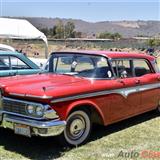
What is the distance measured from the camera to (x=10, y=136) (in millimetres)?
6738

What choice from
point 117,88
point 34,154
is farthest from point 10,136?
point 117,88

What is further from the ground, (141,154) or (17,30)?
(17,30)

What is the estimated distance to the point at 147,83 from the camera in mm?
7758

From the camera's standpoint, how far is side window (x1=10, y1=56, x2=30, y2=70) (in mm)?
9055

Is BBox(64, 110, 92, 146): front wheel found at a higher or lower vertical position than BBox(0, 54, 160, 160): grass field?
higher

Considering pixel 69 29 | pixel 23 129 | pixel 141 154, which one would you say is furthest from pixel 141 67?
pixel 69 29

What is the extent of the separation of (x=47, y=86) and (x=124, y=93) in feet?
5.74

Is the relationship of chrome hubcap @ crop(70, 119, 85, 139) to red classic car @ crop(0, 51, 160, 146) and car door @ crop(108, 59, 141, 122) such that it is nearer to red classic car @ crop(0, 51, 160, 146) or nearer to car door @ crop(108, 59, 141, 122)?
red classic car @ crop(0, 51, 160, 146)

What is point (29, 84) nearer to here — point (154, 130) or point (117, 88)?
point (117, 88)

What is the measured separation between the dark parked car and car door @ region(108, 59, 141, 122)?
2489mm

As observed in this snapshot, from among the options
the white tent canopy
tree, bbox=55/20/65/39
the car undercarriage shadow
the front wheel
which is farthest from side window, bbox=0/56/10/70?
tree, bbox=55/20/65/39

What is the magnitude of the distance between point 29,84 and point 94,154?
1469 mm

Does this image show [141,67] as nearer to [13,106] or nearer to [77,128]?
[77,128]

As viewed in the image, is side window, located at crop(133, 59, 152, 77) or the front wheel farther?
side window, located at crop(133, 59, 152, 77)
